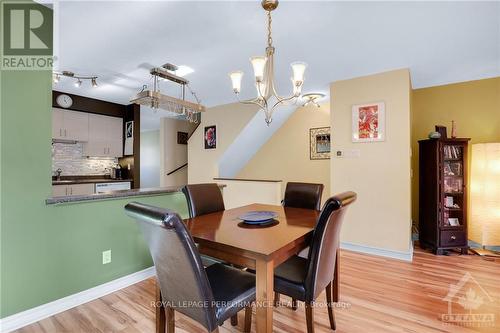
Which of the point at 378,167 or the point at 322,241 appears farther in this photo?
the point at 378,167

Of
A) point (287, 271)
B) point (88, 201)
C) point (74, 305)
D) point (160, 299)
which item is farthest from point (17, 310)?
point (287, 271)

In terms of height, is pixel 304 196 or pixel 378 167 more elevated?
pixel 378 167

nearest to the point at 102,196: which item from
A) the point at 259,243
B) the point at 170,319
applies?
the point at 170,319

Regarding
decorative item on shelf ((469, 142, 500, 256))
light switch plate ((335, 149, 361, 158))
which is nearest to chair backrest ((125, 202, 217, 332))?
light switch plate ((335, 149, 361, 158))

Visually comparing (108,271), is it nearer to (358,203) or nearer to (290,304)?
(290,304)

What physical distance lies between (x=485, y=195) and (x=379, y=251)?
1563mm

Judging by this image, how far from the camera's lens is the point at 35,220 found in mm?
1822

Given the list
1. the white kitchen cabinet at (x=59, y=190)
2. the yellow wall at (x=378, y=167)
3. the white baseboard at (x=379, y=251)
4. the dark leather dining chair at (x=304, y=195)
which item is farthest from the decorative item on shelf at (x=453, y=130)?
the white kitchen cabinet at (x=59, y=190)

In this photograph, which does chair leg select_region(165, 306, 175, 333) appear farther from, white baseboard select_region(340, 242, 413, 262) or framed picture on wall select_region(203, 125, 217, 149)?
framed picture on wall select_region(203, 125, 217, 149)

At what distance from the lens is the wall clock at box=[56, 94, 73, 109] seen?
13.3ft

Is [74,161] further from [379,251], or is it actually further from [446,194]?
[446,194]

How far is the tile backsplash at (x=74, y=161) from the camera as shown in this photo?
4418 millimetres

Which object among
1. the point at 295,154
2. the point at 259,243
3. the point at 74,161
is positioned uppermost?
the point at 295,154

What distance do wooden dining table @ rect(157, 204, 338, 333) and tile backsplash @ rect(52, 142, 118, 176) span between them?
13.0ft
